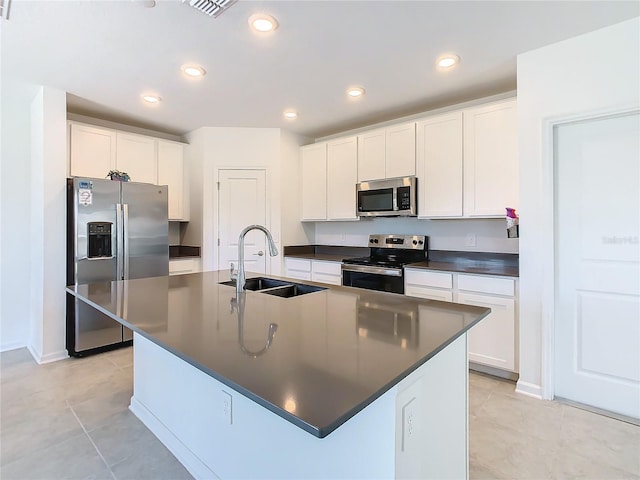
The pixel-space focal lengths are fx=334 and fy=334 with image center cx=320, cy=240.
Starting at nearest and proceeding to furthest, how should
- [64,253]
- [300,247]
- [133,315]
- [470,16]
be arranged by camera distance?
[133,315], [470,16], [64,253], [300,247]

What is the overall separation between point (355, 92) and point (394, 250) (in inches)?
70.4

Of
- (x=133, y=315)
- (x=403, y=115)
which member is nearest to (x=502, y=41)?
(x=403, y=115)

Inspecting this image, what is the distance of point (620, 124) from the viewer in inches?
85.8

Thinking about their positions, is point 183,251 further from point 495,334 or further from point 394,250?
point 495,334

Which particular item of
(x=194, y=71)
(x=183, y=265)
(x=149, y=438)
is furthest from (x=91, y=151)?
(x=149, y=438)

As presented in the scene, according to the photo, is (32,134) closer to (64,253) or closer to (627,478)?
(64,253)

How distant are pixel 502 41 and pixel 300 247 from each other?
3.11 meters

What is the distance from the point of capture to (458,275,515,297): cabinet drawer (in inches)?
105

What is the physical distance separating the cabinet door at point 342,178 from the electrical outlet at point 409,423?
3.04 meters

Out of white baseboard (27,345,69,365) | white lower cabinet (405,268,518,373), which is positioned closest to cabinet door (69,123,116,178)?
white baseboard (27,345,69,365)

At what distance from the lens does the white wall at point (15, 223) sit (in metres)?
3.46

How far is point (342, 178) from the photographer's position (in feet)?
13.3

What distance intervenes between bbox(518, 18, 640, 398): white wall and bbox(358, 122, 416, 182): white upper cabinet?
111 cm

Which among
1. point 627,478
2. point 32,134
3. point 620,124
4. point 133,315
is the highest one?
point 32,134
